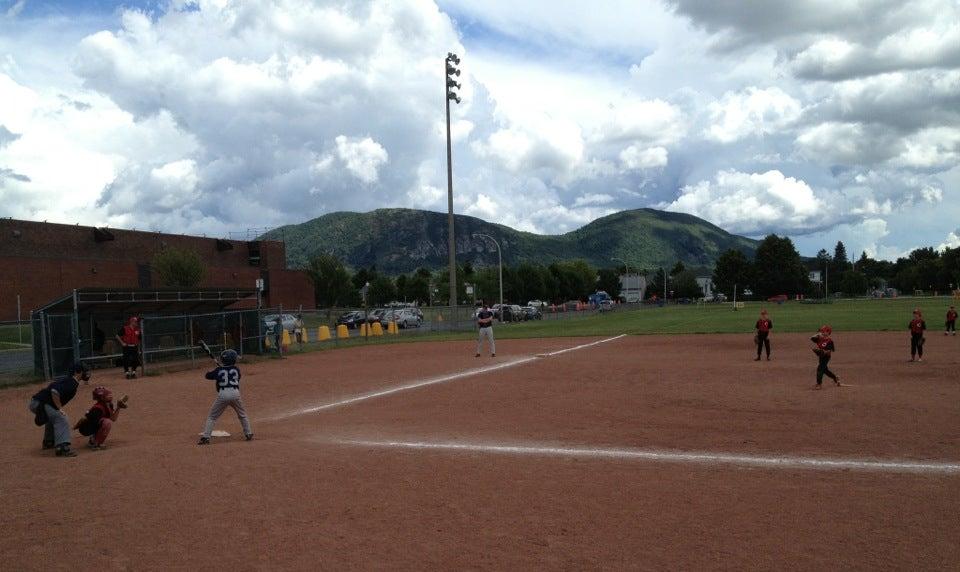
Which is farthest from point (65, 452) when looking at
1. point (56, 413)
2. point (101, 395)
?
point (101, 395)

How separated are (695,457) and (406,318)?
43154 mm

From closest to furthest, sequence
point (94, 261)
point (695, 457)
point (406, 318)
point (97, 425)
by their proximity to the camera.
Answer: point (695, 457) → point (97, 425) → point (406, 318) → point (94, 261)

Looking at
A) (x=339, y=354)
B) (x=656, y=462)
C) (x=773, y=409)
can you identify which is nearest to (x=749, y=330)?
(x=339, y=354)

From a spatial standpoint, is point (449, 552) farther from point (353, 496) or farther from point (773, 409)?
point (773, 409)

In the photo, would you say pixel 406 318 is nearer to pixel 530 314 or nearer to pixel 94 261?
pixel 530 314

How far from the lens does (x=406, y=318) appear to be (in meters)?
51.7

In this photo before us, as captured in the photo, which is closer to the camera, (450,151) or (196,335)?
(196,335)

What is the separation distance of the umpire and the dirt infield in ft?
1.34

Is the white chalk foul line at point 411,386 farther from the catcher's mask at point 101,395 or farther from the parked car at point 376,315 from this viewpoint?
the parked car at point 376,315

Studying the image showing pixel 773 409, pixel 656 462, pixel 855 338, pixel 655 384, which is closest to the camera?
pixel 656 462

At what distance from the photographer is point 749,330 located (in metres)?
37.1

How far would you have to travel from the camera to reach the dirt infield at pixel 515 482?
235 inches

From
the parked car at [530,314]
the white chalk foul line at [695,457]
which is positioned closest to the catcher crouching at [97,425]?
the white chalk foul line at [695,457]

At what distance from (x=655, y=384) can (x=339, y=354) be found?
675 inches
